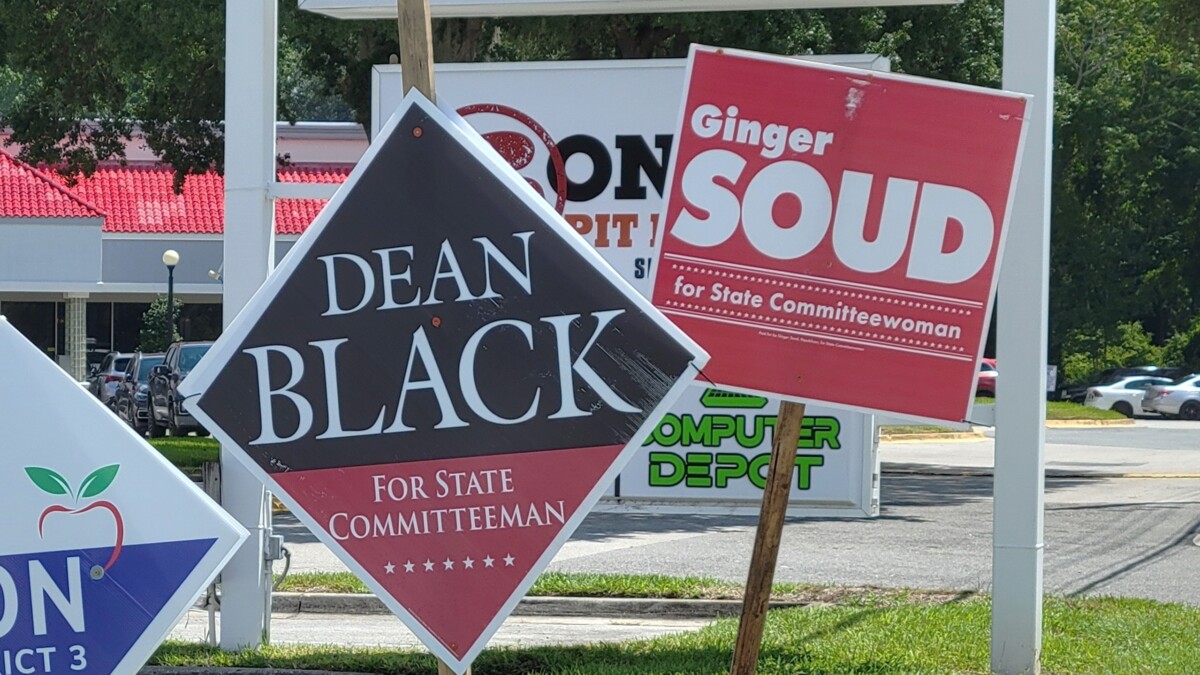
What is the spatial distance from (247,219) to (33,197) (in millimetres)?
35832

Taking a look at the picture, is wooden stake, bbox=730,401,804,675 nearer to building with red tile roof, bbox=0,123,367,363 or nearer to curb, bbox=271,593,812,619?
curb, bbox=271,593,812,619

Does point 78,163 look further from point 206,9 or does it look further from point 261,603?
point 261,603

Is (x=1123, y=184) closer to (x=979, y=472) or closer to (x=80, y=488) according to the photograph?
(x=979, y=472)

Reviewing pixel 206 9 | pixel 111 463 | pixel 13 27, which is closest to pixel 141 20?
pixel 206 9

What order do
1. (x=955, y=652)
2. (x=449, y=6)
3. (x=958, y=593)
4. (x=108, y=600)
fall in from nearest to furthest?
1. (x=108, y=600)
2. (x=955, y=652)
3. (x=449, y=6)
4. (x=958, y=593)

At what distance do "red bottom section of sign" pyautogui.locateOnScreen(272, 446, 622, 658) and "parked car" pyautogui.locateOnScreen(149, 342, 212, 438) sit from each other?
24.5 m

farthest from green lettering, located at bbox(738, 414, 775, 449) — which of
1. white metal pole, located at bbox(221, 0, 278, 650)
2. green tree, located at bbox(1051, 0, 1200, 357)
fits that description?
green tree, located at bbox(1051, 0, 1200, 357)

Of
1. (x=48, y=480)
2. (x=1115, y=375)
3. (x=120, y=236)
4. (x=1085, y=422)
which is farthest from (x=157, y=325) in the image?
(x=48, y=480)

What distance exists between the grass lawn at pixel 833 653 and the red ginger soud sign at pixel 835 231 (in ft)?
6.21

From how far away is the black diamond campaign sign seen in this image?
13.2 feet

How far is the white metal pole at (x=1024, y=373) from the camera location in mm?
6719

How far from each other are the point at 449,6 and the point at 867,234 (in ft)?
10.5

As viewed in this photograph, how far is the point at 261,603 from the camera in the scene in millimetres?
7301

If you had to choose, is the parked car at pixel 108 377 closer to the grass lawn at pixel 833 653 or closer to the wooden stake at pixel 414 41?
the grass lawn at pixel 833 653
